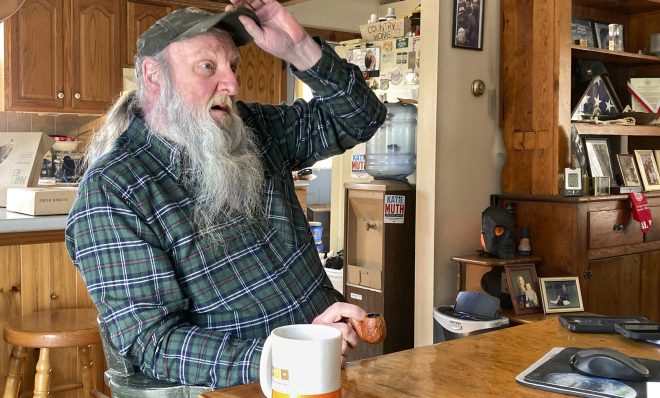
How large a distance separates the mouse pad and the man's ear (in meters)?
1.13

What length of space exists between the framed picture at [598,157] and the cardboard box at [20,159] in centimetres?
278

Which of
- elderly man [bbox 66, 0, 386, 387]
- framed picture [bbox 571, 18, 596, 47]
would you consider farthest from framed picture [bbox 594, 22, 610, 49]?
elderly man [bbox 66, 0, 386, 387]

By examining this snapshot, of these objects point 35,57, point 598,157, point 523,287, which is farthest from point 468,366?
point 35,57

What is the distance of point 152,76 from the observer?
1936 mm

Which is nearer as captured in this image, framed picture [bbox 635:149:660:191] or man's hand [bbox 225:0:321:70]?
man's hand [bbox 225:0:321:70]

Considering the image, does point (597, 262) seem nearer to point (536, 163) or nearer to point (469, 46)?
point (536, 163)

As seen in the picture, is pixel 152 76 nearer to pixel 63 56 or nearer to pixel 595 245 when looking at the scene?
pixel 595 245

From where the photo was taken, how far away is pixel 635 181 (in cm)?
432

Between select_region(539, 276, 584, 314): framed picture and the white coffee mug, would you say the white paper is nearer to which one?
select_region(539, 276, 584, 314): framed picture

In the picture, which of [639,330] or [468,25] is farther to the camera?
[468,25]

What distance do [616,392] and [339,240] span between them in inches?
161

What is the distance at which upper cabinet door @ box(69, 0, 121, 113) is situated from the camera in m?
5.83

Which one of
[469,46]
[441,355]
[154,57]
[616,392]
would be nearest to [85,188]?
[154,57]

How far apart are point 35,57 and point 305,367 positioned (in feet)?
17.1
